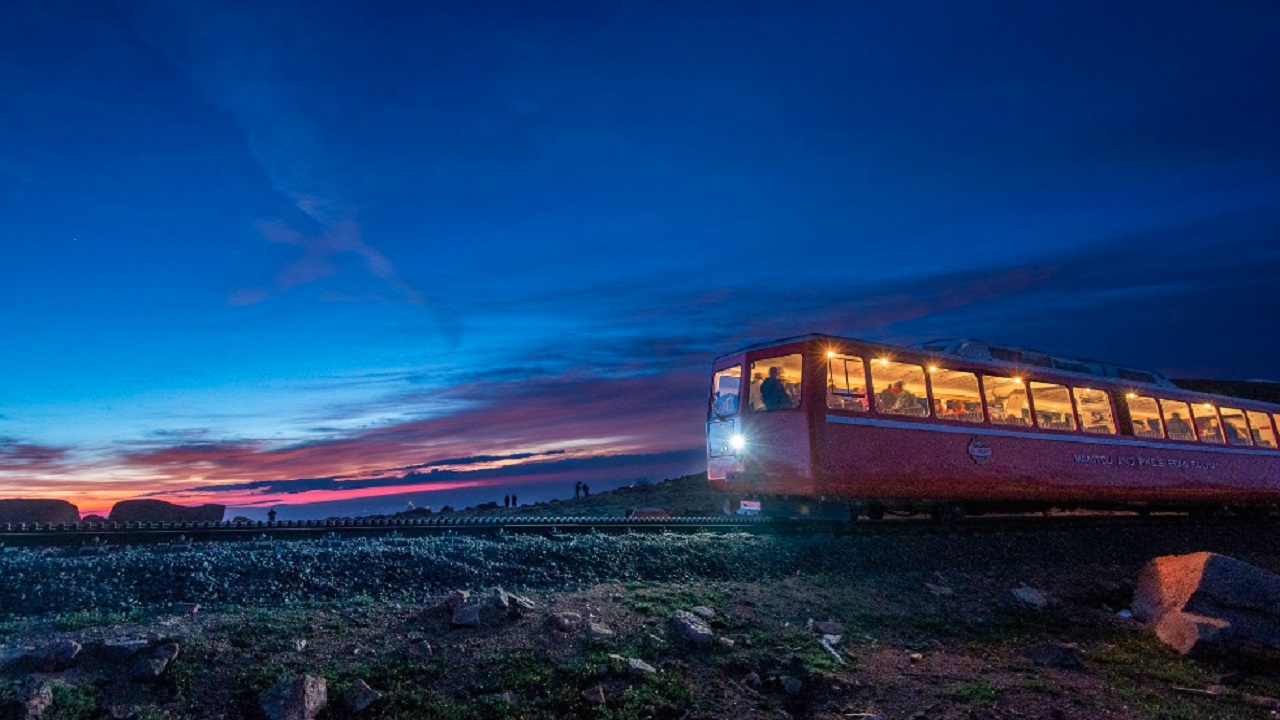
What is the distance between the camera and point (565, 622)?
621 centimetres

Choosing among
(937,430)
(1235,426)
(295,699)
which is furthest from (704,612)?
(1235,426)

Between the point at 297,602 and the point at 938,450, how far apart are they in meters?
11.2

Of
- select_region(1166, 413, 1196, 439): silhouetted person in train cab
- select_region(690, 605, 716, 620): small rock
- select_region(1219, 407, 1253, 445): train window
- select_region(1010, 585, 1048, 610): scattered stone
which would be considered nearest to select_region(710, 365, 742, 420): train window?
select_region(1010, 585, 1048, 610): scattered stone

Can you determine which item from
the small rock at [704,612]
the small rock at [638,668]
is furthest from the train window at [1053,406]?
the small rock at [638,668]

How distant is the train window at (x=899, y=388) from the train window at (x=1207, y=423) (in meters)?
11.7

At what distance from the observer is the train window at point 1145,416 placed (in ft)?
61.5

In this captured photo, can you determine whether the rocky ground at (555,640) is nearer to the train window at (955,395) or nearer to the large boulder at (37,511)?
the train window at (955,395)

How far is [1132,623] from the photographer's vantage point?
9.53 metres

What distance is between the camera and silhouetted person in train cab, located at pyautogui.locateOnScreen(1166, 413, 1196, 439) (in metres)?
19.8

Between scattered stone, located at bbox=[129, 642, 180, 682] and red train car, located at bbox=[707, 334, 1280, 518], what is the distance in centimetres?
953

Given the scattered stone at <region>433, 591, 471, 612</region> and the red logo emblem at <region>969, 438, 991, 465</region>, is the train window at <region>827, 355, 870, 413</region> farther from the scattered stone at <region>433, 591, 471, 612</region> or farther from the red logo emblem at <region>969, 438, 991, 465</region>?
the scattered stone at <region>433, 591, 471, 612</region>

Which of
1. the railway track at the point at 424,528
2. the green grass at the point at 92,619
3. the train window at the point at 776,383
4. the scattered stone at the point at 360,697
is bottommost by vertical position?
the scattered stone at the point at 360,697

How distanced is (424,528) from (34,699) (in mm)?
6000

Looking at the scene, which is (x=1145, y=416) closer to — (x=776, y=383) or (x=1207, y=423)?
(x=1207, y=423)
